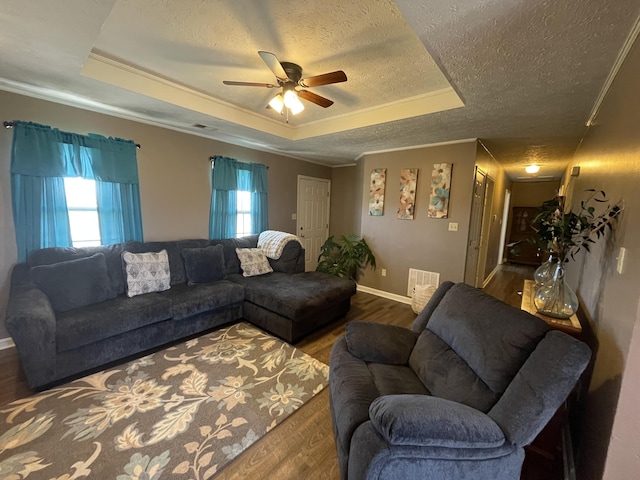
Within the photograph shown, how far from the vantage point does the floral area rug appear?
4.78ft

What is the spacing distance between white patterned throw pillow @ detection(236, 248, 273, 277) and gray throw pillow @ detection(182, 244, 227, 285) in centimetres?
30

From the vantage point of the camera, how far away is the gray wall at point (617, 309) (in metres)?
0.98

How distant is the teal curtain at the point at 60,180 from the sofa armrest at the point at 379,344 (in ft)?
9.54

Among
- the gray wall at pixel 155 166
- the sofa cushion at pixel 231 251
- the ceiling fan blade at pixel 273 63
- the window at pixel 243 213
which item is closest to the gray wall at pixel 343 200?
the gray wall at pixel 155 166

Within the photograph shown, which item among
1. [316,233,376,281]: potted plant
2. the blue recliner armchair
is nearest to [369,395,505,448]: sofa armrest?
the blue recliner armchair

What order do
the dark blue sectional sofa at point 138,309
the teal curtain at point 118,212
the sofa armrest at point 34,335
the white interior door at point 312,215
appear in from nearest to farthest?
the sofa armrest at point 34,335, the dark blue sectional sofa at point 138,309, the teal curtain at point 118,212, the white interior door at point 312,215

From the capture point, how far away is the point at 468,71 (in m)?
1.80

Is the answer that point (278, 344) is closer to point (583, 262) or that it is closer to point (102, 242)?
point (102, 242)

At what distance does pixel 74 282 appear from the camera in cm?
234

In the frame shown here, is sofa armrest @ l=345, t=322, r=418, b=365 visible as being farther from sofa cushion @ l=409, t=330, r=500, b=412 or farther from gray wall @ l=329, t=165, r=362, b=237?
gray wall @ l=329, t=165, r=362, b=237

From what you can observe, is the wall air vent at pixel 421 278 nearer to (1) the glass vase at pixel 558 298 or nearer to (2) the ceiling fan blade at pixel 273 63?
(1) the glass vase at pixel 558 298

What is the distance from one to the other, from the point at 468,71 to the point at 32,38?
279cm

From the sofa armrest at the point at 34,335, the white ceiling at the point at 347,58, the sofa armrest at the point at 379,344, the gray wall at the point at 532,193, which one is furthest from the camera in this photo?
the gray wall at the point at 532,193

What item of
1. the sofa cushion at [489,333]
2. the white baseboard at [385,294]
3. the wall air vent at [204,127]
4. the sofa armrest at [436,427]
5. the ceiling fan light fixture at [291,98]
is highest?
the wall air vent at [204,127]
